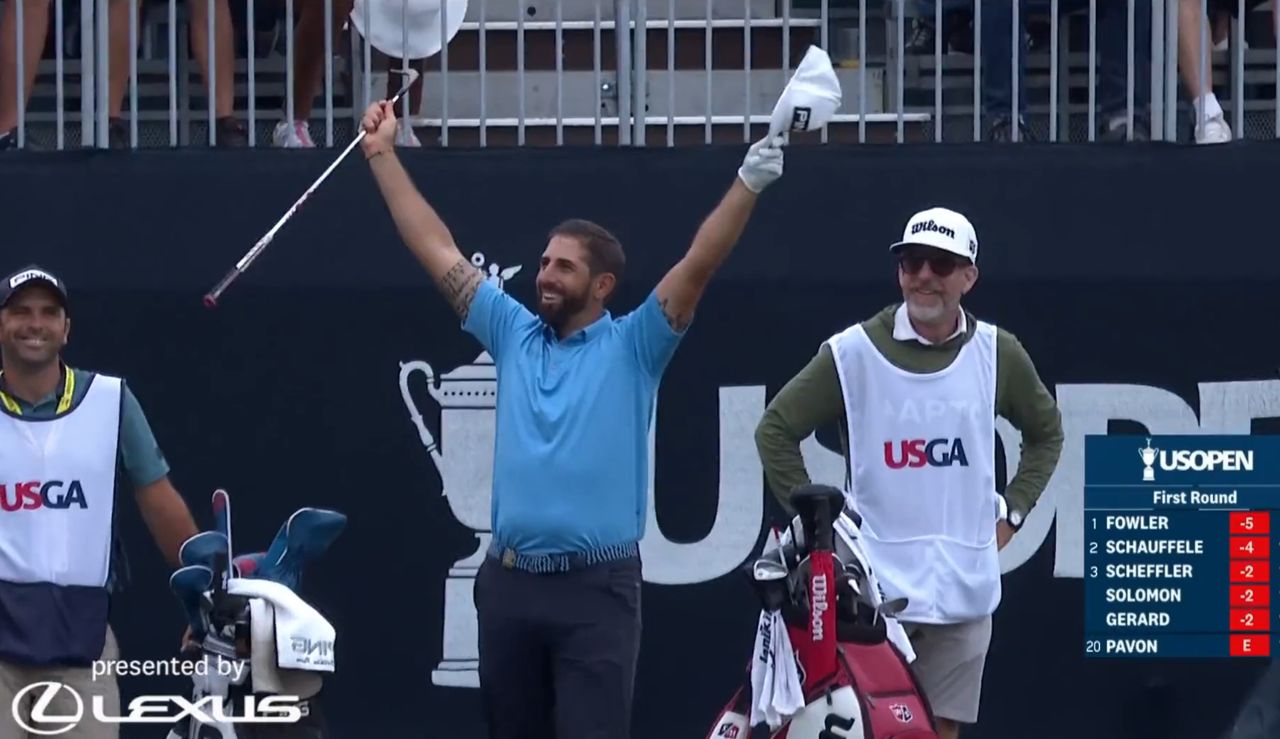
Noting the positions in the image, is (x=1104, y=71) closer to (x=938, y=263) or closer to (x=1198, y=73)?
(x=1198, y=73)

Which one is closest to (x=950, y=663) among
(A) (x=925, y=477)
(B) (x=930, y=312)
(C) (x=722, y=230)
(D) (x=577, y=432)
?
(A) (x=925, y=477)

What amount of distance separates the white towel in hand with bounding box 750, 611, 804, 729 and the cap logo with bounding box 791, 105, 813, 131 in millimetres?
1245

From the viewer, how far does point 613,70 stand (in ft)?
26.9

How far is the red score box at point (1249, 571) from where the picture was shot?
25.5 ft

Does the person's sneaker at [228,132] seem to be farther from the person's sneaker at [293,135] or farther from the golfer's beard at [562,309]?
the golfer's beard at [562,309]

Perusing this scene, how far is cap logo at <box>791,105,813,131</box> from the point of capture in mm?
5742

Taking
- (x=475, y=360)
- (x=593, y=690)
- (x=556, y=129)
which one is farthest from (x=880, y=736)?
(x=556, y=129)

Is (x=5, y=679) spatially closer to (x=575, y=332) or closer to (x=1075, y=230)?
(x=575, y=332)

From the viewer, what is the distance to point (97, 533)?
234 inches

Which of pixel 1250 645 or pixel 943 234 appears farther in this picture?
pixel 1250 645

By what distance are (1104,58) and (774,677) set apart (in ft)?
10.5

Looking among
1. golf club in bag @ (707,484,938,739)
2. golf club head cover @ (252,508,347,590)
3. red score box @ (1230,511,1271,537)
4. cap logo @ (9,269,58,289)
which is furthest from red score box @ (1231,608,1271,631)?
cap logo @ (9,269,58,289)

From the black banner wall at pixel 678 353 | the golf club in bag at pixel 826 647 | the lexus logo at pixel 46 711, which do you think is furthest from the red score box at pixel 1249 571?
the lexus logo at pixel 46 711

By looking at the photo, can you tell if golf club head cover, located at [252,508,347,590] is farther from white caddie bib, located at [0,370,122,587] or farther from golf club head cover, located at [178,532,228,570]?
white caddie bib, located at [0,370,122,587]
